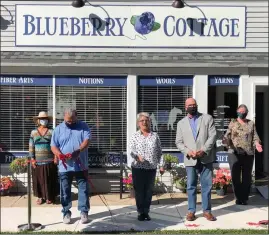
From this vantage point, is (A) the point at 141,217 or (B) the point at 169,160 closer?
(A) the point at 141,217

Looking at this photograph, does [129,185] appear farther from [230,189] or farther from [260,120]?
[260,120]

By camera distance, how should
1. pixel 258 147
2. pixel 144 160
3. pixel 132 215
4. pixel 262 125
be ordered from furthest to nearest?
pixel 262 125 → pixel 258 147 → pixel 132 215 → pixel 144 160

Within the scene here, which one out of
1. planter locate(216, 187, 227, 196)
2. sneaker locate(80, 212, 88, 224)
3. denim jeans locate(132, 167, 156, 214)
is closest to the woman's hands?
planter locate(216, 187, 227, 196)

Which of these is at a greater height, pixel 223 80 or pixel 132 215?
pixel 223 80

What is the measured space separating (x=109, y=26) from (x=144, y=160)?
3.22 m

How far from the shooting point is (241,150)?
7.22 metres

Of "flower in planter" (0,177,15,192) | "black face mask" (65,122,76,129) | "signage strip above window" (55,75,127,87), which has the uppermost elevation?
"signage strip above window" (55,75,127,87)

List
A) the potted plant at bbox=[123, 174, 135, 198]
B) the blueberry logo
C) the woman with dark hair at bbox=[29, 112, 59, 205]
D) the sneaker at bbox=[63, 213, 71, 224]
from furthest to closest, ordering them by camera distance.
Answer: the blueberry logo → the potted plant at bbox=[123, 174, 135, 198] → the woman with dark hair at bbox=[29, 112, 59, 205] → the sneaker at bbox=[63, 213, 71, 224]

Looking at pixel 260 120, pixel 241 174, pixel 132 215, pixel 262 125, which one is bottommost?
pixel 132 215

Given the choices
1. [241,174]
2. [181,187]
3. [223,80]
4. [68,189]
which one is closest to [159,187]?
[181,187]

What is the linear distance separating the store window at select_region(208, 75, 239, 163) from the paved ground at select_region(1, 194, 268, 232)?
3.68 feet

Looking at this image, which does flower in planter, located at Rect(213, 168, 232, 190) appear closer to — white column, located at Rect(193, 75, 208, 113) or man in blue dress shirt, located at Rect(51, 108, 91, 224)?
white column, located at Rect(193, 75, 208, 113)

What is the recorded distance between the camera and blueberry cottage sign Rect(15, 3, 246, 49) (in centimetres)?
841

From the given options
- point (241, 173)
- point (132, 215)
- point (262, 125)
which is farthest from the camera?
point (262, 125)
